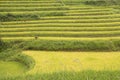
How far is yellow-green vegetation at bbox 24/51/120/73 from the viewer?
19266 mm

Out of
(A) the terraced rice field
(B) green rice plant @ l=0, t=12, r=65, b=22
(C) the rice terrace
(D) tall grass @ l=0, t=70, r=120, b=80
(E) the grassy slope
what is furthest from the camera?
(B) green rice plant @ l=0, t=12, r=65, b=22

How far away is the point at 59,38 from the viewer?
25.1 meters

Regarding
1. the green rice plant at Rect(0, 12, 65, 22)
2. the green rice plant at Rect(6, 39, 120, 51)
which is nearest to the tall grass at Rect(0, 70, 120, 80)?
the green rice plant at Rect(6, 39, 120, 51)

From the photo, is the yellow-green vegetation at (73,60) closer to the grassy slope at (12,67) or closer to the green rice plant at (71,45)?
the green rice plant at (71,45)

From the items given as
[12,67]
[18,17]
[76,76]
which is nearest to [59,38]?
Result: [12,67]

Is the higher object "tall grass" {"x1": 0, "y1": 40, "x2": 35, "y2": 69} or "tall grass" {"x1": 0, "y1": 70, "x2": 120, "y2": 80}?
"tall grass" {"x1": 0, "y1": 70, "x2": 120, "y2": 80}

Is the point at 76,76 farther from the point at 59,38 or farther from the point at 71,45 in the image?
the point at 59,38

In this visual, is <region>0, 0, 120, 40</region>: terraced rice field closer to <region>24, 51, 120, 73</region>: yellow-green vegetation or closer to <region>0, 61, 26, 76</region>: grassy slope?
<region>24, 51, 120, 73</region>: yellow-green vegetation

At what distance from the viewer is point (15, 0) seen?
37.2m

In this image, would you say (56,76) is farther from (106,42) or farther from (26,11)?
(26,11)

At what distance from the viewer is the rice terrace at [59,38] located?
62.9 feet

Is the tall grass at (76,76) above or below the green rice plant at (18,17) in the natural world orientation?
above

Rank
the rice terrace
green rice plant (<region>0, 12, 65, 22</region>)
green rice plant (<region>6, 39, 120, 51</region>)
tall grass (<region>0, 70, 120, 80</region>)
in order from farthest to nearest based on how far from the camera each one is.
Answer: green rice plant (<region>0, 12, 65, 22</region>) < green rice plant (<region>6, 39, 120, 51</region>) < the rice terrace < tall grass (<region>0, 70, 120, 80</region>)

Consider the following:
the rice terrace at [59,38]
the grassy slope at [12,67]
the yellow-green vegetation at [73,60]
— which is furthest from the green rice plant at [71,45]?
the grassy slope at [12,67]
